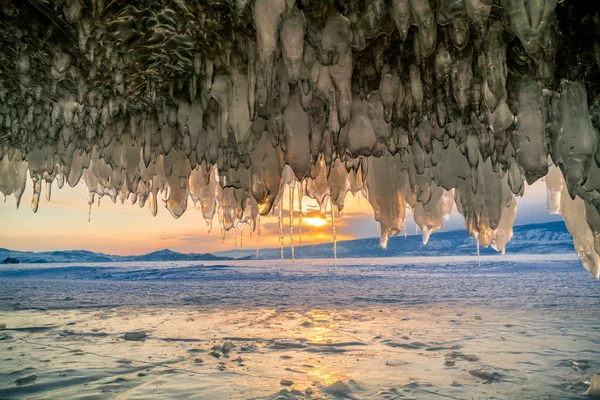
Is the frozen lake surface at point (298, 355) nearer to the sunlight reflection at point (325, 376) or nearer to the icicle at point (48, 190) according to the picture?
the sunlight reflection at point (325, 376)

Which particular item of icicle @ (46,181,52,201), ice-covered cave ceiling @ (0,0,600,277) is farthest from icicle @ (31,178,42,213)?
ice-covered cave ceiling @ (0,0,600,277)

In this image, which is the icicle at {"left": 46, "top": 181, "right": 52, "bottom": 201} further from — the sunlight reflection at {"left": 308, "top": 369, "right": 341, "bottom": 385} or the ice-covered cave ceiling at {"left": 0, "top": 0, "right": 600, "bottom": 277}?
the sunlight reflection at {"left": 308, "top": 369, "right": 341, "bottom": 385}

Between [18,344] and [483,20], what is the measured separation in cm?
638

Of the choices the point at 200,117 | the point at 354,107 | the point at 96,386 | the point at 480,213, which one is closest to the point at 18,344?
the point at 96,386

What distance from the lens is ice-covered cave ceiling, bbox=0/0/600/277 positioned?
2740 mm

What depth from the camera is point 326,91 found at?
10.7ft

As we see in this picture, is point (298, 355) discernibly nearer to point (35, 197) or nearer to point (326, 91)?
point (326, 91)

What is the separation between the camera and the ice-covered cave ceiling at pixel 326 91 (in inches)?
108

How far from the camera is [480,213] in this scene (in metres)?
5.52

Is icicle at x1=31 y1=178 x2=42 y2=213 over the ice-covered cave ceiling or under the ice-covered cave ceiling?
under

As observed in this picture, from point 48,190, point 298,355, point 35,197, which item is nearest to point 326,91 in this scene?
point 298,355

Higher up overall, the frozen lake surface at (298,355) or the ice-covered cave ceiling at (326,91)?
the ice-covered cave ceiling at (326,91)

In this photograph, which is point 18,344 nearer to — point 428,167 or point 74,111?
point 74,111

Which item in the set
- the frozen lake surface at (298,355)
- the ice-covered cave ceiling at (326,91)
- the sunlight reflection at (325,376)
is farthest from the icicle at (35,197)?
the sunlight reflection at (325,376)
